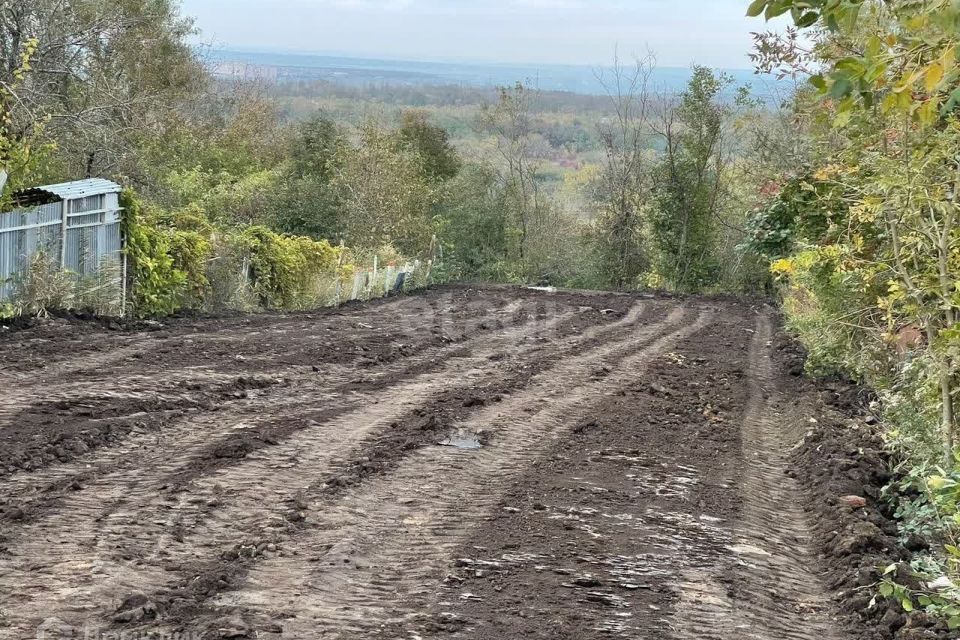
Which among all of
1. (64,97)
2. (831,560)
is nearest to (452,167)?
(64,97)

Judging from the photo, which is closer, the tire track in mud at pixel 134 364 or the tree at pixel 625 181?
the tire track in mud at pixel 134 364

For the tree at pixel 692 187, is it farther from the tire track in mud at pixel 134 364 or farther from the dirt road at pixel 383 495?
the dirt road at pixel 383 495

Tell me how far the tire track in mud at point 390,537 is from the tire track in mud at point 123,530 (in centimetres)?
53

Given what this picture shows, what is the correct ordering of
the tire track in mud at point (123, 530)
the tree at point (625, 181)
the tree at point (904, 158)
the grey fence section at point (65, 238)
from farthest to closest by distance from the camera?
1. the tree at point (625, 181)
2. the grey fence section at point (65, 238)
3. the tire track in mud at point (123, 530)
4. the tree at point (904, 158)

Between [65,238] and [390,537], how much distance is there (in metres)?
10.8

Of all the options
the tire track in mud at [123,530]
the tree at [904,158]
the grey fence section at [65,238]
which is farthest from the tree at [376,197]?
the tire track in mud at [123,530]

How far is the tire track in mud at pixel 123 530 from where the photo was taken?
16.5 feet

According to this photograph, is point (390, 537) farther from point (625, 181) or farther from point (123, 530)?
point (625, 181)

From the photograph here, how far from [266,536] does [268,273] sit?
606 inches

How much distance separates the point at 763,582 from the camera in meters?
6.07

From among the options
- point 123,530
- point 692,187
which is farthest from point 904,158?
point 692,187

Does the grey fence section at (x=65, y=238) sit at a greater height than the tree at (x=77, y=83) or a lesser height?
lesser

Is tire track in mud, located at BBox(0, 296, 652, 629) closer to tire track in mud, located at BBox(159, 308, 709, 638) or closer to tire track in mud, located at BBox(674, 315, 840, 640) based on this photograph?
tire track in mud, located at BBox(159, 308, 709, 638)

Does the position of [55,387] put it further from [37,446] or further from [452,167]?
[452,167]
